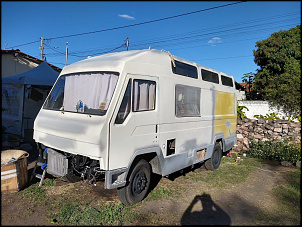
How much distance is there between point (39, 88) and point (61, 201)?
306 inches

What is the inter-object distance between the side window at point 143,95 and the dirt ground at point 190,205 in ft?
6.29

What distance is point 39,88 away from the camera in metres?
10.4

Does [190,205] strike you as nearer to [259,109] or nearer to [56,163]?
[56,163]

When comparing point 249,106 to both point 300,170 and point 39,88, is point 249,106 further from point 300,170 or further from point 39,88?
point 39,88

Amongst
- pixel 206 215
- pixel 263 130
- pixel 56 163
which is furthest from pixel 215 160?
pixel 56 163

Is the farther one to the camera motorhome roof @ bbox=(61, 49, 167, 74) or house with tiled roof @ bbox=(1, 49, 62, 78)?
house with tiled roof @ bbox=(1, 49, 62, 78)

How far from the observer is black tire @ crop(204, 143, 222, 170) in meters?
6.62

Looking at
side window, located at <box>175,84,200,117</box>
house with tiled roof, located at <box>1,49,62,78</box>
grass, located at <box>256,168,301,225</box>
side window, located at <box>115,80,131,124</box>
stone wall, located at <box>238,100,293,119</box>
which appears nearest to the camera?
side window, located at <box>115,80,131,124</box>

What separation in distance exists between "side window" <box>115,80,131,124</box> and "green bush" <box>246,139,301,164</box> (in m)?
6.79

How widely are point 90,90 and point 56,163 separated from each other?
5.28 feet

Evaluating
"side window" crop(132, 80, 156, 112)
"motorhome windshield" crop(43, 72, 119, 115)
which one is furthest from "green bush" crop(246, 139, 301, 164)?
"motorhome windshield" crop(43, 72, 119, 115)

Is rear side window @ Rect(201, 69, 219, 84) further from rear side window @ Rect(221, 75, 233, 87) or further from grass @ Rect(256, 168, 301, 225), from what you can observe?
grass @ Rect(256, 168, 301, 225)

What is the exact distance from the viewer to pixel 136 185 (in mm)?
4141

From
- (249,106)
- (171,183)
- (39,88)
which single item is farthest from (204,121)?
(39,88)
